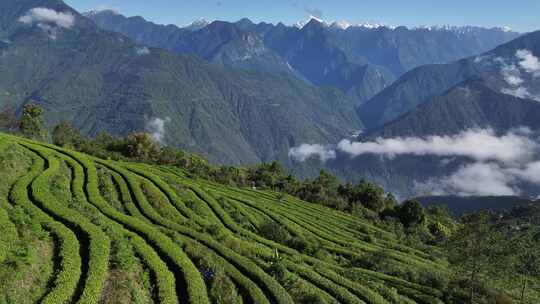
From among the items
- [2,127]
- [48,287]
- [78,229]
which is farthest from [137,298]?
[2,127]

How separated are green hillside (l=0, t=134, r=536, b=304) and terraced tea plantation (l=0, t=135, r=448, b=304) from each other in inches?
4.0

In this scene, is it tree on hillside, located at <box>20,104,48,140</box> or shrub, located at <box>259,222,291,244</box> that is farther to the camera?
tree on hillside, located at <box>20,104,48,140</box>

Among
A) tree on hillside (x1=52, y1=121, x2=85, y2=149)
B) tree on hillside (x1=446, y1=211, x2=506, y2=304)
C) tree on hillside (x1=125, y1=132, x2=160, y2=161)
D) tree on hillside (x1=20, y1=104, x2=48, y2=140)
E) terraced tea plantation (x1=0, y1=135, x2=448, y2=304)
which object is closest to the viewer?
terraced tea plantation (x1=0, y1=135, x2=448, y2=304)

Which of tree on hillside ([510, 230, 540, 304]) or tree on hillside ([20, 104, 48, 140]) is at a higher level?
tree on hillside ([20, 104, 48, 140])

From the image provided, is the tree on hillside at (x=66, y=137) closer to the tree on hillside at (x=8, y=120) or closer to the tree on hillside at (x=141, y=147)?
the tree on hillside at (x=8, y=120)

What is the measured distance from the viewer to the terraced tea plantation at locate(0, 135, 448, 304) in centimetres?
2972

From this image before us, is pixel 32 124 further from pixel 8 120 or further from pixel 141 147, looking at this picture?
pixel 141 147

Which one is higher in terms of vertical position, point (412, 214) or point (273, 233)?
point (412, 214)

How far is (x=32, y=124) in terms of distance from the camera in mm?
128750

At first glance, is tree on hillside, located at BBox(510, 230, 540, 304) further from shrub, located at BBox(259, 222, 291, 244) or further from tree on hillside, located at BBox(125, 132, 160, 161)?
tree on hillside, located at BBox(125, 132, 160, 161)

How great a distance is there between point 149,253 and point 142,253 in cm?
53

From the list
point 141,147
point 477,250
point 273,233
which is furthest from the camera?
point 141,147

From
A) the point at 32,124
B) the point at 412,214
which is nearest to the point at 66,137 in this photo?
Answer: the point at 32,124

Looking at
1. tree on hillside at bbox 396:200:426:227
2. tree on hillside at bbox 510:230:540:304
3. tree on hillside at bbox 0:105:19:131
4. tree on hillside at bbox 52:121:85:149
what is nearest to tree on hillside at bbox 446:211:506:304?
tree on hillside at bbox 510:230:540:304
